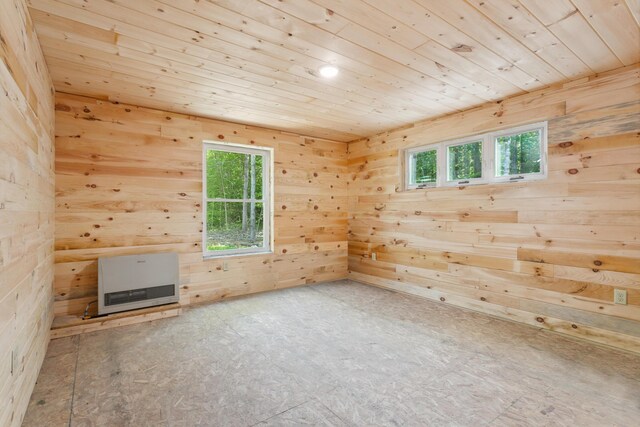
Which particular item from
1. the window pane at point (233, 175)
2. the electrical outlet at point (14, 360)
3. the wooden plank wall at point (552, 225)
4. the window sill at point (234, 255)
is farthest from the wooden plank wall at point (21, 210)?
the wooden plank wall at point (552, 225)

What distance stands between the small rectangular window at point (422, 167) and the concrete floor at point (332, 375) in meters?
1.72

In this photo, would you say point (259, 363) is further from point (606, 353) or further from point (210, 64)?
point (606, 353)

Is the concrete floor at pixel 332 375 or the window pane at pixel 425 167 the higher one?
the window pane at pixel 425 167

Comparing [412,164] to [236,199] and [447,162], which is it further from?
[236,199]

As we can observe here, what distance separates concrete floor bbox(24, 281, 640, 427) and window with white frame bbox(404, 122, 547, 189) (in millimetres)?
1555

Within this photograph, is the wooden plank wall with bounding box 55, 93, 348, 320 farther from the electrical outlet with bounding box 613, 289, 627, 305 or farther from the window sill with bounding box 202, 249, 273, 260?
the electrical outlet with bounding box 613, 289, 627, 305

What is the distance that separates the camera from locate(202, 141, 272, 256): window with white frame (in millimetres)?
4008

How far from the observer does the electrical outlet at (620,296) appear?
2.51 meters

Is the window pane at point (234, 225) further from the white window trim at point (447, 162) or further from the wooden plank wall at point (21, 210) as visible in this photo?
the white window trim at point (447, 162)

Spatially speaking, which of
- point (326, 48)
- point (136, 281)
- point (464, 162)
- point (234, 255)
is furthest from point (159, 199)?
point (464, 162)

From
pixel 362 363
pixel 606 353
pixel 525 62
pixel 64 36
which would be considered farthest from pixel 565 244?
pixel 64 36

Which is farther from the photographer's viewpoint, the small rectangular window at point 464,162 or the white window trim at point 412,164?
the white window trim at point 412,164

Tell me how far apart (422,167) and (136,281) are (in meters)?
3.64

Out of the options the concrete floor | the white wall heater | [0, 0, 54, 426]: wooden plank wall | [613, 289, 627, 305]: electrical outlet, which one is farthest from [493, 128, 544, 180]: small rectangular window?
[0, 0, 54, 426]: wooden plank wall
